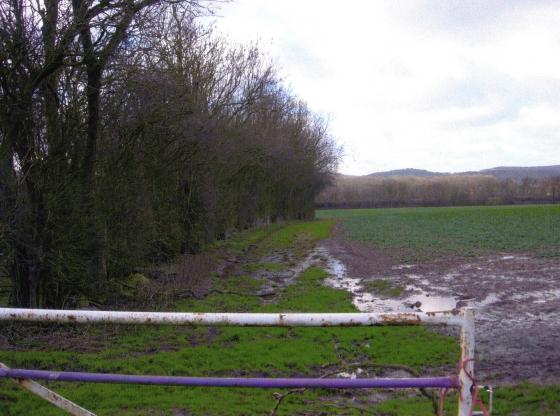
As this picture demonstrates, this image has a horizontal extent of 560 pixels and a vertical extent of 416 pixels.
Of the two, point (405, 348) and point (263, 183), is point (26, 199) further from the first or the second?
point (263, 183)

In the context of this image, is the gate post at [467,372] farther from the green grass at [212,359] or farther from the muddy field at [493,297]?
the muddy field at [493,297]

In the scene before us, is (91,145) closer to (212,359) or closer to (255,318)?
(212,359)

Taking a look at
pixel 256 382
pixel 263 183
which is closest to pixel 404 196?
pixel 263 183

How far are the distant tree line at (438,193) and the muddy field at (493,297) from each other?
305ft

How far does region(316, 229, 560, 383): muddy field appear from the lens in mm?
8516

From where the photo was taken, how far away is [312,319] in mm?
3023

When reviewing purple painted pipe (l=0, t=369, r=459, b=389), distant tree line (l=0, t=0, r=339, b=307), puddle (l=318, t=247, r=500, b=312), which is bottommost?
puddle (l=318, t=247, r=500, b=312)

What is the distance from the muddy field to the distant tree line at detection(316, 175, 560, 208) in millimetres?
92888

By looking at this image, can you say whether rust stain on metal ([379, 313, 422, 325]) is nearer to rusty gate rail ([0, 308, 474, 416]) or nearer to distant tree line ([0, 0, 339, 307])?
rusty gate rail ([0, 308, 474, 416])

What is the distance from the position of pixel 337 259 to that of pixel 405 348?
713 inches

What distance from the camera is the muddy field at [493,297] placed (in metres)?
8.52

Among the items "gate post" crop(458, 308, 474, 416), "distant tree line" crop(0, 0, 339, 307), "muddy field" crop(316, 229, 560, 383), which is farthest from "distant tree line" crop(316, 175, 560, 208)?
"gate post" crop(458, 308, 474, 416)

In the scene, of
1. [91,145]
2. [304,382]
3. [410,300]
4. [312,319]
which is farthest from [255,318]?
[410,300]

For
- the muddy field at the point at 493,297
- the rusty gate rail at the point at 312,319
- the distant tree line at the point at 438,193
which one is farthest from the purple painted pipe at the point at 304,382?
the distant tree line at the point at 438,193
